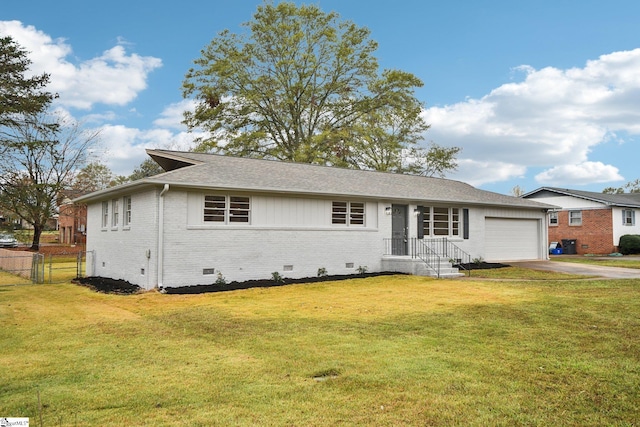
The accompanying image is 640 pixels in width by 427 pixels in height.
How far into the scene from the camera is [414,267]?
16.6m

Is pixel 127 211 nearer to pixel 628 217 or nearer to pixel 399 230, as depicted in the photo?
pixel 399 230

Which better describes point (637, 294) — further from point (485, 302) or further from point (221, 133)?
point (221, 133)

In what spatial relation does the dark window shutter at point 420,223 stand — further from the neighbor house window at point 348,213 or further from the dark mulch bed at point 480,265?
the neighbor house window at point 348,213

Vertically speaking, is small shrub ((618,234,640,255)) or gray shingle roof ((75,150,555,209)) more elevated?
gray shingle roof ((75,150,555,209))

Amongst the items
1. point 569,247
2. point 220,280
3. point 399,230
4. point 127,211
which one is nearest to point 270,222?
point 220,280

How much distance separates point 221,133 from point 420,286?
23.9 meters

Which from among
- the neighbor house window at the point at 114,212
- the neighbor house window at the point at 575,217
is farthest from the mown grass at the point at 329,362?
the neighbor house window at the point at 575,217

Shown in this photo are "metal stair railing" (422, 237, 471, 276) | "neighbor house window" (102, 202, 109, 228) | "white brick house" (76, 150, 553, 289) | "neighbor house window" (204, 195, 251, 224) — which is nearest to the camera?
"white brick house" (76, 150, 553, 289)

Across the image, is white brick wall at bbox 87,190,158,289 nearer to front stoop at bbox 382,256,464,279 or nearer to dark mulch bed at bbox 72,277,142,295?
dark mulch bed at bbox 72,277,142,295

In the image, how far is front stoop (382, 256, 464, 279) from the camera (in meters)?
16.2

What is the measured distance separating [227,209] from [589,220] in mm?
26659

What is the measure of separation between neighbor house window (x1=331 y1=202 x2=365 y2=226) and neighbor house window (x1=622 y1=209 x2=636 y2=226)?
23575 mm

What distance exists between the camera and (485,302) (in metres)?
10.3

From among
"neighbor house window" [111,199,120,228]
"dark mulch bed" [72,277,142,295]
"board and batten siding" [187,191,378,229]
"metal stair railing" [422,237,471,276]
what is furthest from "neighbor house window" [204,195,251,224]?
"metal stair railing" [422,237,471,276]
